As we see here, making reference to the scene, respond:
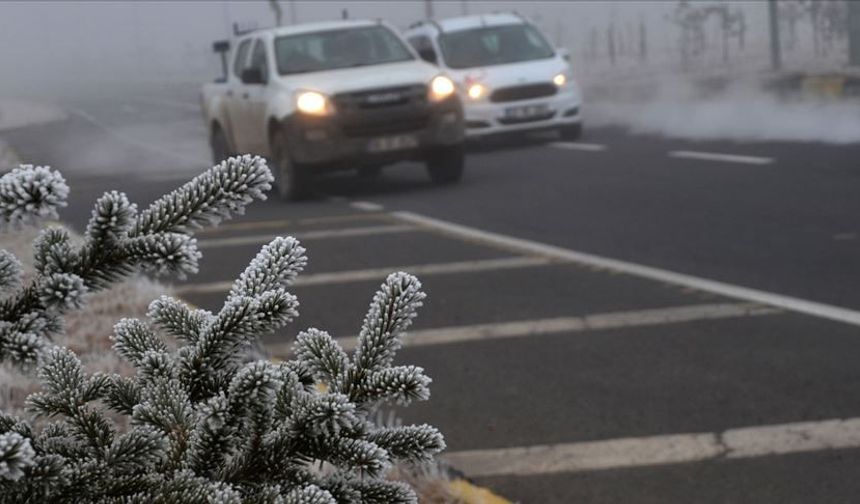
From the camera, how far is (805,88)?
2511 cm

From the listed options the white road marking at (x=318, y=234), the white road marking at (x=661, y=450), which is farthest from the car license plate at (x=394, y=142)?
the white road marking at (x=661, y=450)

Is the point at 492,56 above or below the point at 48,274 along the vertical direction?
below

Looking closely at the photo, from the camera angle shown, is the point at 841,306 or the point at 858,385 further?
the point at 841,306

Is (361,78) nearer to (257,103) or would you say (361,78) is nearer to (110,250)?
(257,103)

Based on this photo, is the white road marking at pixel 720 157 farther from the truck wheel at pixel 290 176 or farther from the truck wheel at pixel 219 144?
the truck wheel at pixel 219 144

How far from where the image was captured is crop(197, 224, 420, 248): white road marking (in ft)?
43.0

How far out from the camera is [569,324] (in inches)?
324

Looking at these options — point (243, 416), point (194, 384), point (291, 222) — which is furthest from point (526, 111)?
point (243, 416)

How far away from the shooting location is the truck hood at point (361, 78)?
16.5 meters

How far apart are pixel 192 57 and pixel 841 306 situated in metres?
111

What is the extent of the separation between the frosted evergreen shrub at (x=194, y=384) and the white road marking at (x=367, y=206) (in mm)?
12398

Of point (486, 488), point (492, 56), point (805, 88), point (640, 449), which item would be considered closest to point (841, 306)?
point (640, 449)

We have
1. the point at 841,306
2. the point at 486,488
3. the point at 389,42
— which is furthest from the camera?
the point at 389,42

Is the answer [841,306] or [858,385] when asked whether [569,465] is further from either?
[841,306]
